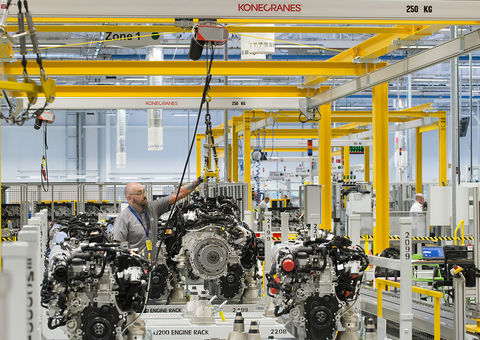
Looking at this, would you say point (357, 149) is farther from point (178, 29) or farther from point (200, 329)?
point (200, 329)

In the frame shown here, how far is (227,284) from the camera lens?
9.12m

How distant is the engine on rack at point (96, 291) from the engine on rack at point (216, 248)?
8.16ft

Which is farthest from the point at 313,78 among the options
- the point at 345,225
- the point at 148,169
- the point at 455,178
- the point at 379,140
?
the point at 148,169

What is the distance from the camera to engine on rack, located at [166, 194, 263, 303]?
854cm

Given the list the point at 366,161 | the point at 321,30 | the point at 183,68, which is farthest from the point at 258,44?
the point at 366,161

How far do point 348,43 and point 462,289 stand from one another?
1419 cm

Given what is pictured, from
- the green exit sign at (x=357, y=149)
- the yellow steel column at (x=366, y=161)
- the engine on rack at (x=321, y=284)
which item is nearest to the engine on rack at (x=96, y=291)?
the engine on rack at (x=321, y=284)

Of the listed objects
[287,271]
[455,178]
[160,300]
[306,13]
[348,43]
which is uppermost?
[348,43]

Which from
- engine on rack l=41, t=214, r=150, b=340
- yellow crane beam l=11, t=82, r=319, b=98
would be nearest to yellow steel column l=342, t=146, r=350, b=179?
yellow crane beam l=11, t=82, r=319, b=98

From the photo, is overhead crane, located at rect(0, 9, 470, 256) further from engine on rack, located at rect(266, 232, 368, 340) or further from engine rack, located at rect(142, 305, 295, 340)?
engine rack, located at rect(142, 305, 295, 340)

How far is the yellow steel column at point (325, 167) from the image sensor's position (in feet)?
42.7

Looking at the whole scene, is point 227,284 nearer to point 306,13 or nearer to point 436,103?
point 306,13

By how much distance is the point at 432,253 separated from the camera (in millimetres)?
9961

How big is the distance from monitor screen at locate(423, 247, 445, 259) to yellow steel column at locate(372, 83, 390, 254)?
2.08ft
